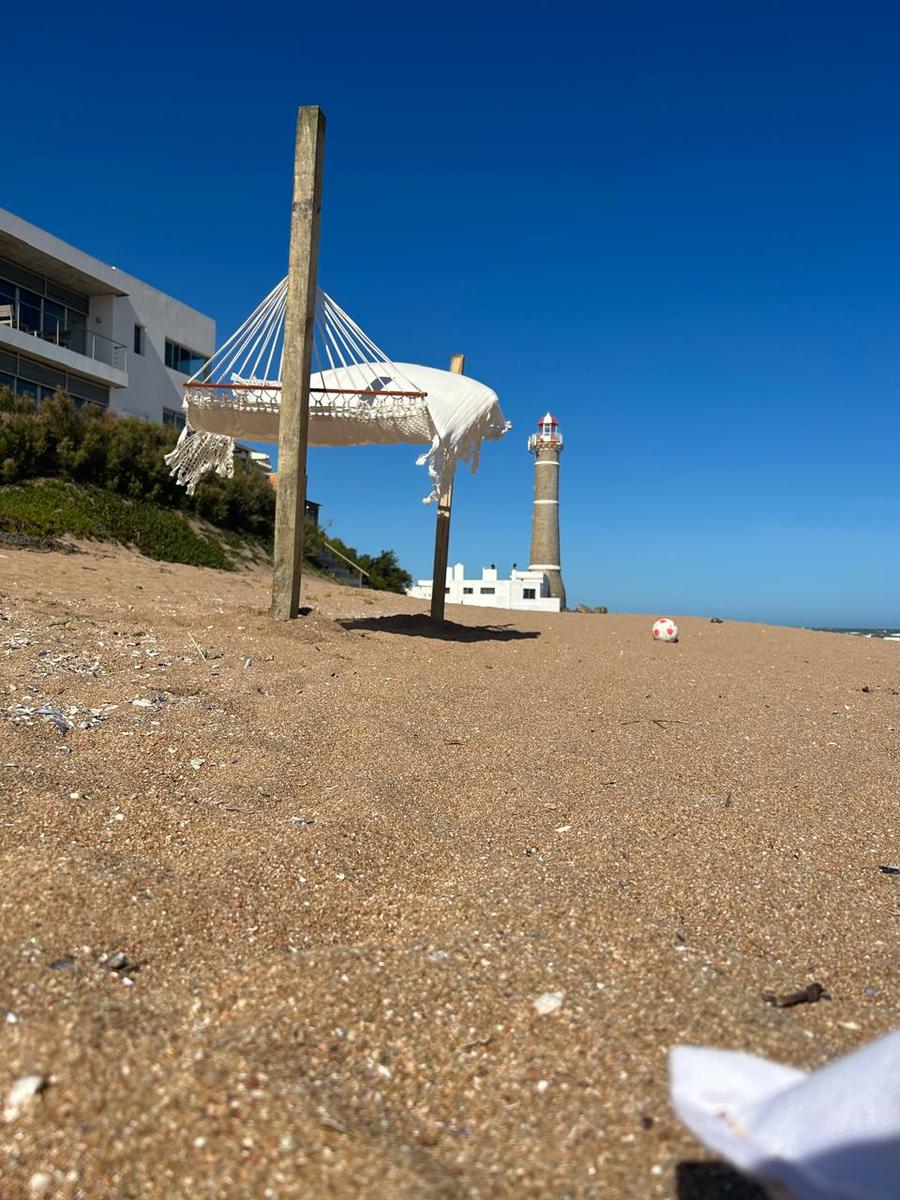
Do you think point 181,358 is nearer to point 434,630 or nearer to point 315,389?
point 315,389

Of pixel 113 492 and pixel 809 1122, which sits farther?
pixel 113 492

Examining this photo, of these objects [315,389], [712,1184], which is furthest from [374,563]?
[712,1184]

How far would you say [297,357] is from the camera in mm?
5707

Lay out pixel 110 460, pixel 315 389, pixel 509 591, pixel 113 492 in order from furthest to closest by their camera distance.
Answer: pixel 509 591 → pixel 110 460 → pixel 113 492 → pixel 315 389

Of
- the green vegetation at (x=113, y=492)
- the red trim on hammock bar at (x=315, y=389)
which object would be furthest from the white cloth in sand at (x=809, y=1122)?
the green vegetation at (x=113, y=492)

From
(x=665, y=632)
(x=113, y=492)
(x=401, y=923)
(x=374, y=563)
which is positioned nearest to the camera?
(x=401, y=923)

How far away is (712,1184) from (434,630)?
583 centimetres

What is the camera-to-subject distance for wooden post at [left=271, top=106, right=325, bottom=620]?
5633 mm

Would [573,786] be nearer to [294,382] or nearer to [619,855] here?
[619,855]

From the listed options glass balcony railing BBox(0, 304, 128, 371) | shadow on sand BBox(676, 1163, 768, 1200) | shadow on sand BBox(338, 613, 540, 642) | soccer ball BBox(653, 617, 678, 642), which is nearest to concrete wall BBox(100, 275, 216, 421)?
glass balcony railing BBox(0, 304, 128, 371)

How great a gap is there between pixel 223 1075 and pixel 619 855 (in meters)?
1.39

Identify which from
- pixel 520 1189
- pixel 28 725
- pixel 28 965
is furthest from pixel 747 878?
pixel 28 725

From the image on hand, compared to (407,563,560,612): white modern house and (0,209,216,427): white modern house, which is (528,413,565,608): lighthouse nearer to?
(407,563,560,612): white modern house

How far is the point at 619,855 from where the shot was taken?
2.35 metres
